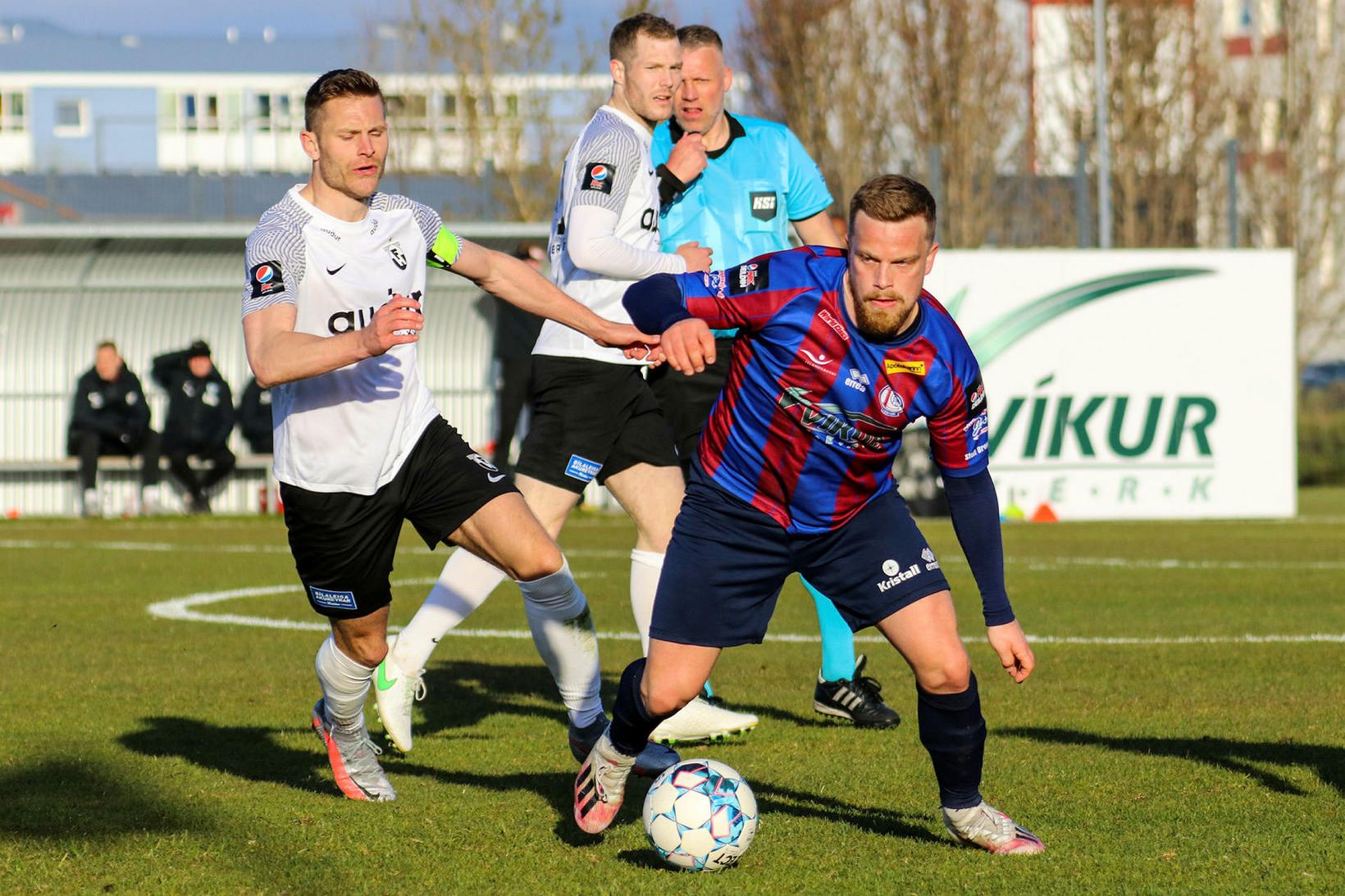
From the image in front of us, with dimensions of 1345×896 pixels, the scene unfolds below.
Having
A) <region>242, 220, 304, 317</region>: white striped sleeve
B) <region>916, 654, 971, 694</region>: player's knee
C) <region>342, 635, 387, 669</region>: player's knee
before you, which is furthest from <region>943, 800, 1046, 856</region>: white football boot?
<region>242, 220, 304, 317</region>: white striped sleeve

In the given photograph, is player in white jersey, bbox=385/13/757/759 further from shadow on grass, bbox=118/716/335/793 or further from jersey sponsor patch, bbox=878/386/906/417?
jersey sponsor patch, bbox=878/386/906/417

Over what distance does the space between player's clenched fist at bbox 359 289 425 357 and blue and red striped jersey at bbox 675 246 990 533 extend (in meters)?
0.73

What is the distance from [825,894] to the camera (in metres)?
4.24

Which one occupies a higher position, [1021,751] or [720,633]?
[720,633]

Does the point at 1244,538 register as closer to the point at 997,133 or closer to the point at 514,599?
the point at 514,599

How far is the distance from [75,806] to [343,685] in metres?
0.86

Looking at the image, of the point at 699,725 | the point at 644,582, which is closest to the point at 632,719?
the point at 699,725

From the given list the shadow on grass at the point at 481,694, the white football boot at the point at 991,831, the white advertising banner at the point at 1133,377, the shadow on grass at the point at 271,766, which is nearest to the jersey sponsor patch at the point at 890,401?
the white football boot at the point at 991,831

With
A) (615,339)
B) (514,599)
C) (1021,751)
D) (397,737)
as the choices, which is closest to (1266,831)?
(1021,751)

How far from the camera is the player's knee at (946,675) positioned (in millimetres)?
4594

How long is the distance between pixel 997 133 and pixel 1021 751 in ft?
95.1

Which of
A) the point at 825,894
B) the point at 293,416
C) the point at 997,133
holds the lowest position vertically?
the point at 825,894

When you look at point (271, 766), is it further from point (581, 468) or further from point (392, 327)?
point (392, 327)

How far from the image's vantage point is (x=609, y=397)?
6.51 meters
